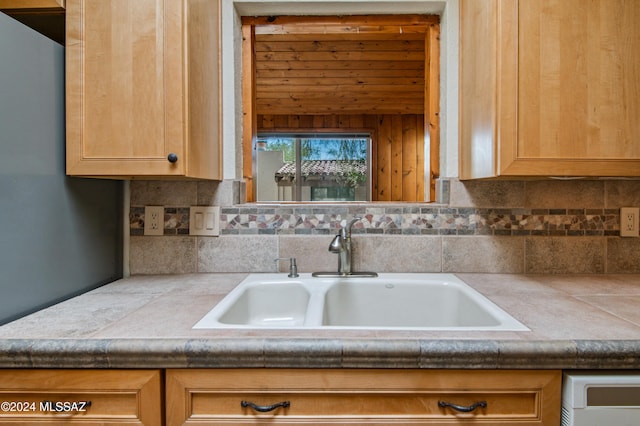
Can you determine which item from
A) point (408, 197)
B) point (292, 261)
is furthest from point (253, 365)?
point (408, 197)

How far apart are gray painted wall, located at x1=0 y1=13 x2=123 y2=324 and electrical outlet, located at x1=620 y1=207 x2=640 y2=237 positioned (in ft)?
6.42

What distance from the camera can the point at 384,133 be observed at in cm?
402

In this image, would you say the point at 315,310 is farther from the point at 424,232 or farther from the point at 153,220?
the point at 153,220

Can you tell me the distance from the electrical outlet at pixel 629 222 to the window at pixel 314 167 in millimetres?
2475

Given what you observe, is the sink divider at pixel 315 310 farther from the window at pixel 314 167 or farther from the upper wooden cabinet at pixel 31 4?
the window at pixel 314 167

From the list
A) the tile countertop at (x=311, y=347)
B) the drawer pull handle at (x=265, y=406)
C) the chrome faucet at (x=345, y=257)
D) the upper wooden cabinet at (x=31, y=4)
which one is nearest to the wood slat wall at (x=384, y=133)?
the chrome faucet at (x=345, y=257)

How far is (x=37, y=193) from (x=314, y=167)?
305 cm

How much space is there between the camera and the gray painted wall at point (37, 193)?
0.92m

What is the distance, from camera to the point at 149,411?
2.61 feet

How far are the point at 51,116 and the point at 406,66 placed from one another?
8.33 feet

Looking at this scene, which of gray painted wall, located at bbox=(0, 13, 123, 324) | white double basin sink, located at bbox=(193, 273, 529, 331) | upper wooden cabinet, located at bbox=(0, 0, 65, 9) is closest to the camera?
gray painted wall, located at bbox=(0, 13, 123, 324)

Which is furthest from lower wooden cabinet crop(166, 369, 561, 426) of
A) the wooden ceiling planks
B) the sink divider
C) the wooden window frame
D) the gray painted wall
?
the wooden ceiling planks

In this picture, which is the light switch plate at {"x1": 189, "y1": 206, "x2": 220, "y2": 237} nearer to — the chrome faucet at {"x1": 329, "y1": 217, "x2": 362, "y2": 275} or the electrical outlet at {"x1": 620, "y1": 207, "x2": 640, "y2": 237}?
the chrome faucet at {"x1": 329, "y1": 217, "x2": 362, "y2": 275}

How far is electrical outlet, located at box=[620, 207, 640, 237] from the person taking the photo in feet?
4.65
